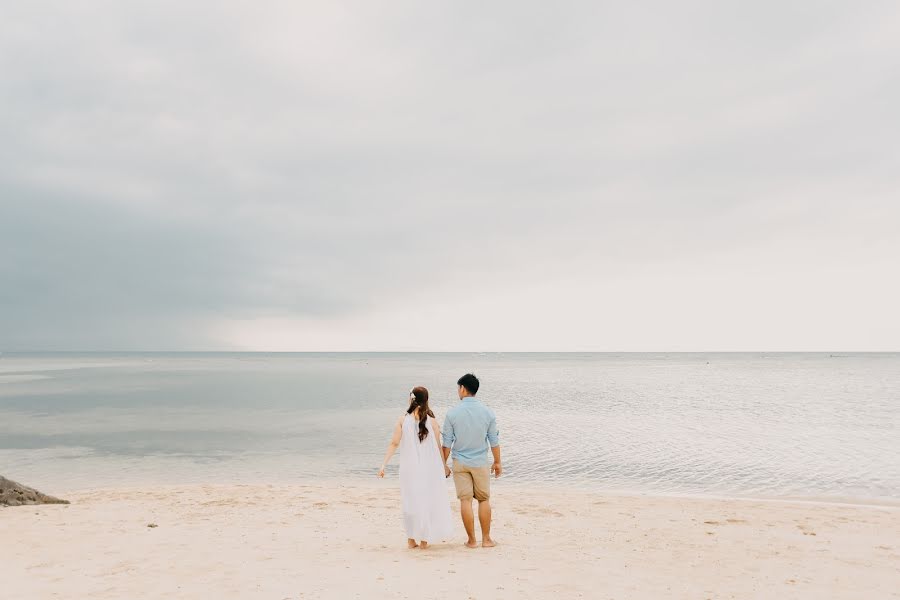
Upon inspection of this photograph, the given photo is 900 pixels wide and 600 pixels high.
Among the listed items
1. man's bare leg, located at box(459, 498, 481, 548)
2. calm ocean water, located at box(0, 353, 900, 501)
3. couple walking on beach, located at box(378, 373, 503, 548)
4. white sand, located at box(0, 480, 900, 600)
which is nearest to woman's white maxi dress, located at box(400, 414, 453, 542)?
couple walking on beach, located at box(378, 373, 503, 548)

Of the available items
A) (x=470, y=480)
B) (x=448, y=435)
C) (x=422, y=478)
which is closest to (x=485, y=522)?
(x=470, y=480)

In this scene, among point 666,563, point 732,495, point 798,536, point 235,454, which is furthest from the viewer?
point 235,454

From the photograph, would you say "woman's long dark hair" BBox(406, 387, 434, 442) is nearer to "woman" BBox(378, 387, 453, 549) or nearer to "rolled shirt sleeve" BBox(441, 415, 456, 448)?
"woman" BBox(378, 387, 453, 549)

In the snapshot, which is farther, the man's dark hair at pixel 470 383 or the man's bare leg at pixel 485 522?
the man's bare leg at pixel 485 522

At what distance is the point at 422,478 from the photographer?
9.00m

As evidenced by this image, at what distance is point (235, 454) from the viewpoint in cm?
2317

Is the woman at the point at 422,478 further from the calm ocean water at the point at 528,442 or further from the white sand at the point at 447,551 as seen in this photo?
the calm ocean water at the point at 528,442

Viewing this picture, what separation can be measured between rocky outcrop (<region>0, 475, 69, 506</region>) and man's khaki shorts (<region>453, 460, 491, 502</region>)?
32.4 feet

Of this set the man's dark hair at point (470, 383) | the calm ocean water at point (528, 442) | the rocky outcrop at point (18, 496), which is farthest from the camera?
the calm ocean water at point (528, 442)

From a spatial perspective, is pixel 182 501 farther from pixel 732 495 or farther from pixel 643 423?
pixel 643 423

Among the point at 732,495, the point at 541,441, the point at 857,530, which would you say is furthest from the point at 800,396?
the point at 857,530

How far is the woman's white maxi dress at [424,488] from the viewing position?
9.02m

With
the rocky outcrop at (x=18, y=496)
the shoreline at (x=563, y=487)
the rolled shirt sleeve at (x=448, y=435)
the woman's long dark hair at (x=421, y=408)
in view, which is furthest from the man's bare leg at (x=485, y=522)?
the rocky outcrop at (x=18, y=496)

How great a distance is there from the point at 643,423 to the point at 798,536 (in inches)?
905
